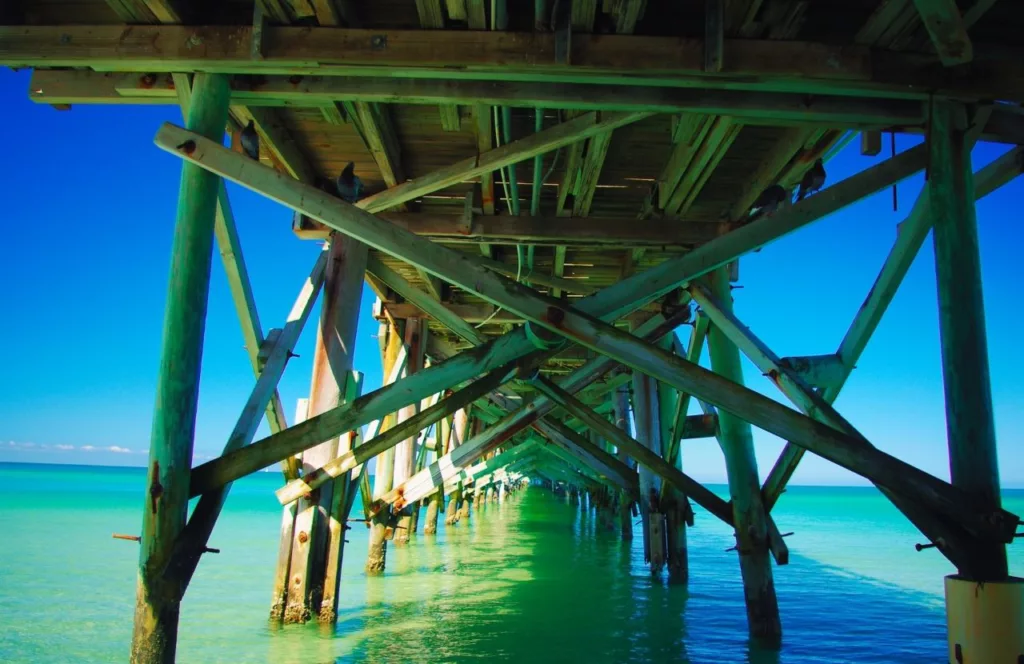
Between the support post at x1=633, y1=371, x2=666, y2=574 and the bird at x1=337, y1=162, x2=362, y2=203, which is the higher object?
the bird at x1=337, y1=162, x2=362, y2=203

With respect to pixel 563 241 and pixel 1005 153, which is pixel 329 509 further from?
pixel 1005 153

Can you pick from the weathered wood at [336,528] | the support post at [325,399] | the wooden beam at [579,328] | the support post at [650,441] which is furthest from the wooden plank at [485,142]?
the support post at [650,441]

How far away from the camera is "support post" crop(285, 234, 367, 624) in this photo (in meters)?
5.78

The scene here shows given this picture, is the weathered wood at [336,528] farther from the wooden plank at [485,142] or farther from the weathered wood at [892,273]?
the weathered wood at [892,273]

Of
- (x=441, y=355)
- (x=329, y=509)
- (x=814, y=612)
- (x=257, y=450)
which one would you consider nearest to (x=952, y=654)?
(x=257, y=450)

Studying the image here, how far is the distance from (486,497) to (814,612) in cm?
2506

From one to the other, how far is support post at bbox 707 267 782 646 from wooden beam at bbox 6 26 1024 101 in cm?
275

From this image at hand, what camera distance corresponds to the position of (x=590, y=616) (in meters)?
7.27

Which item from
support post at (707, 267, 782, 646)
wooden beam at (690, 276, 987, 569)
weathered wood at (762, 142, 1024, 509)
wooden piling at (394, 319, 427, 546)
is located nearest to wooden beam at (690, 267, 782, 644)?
support post at (707, 267, 782, 646)

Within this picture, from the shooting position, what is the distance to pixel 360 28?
158 inches

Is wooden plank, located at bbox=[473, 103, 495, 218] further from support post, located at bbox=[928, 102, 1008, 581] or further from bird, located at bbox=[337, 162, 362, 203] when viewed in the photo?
support post, located at bbox=[928, 102, 1008, 581]

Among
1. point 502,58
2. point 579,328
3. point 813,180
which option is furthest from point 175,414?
point 813,180

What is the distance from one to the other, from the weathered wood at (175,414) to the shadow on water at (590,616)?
201cm

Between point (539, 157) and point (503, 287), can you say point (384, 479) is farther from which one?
point (503, 287)
